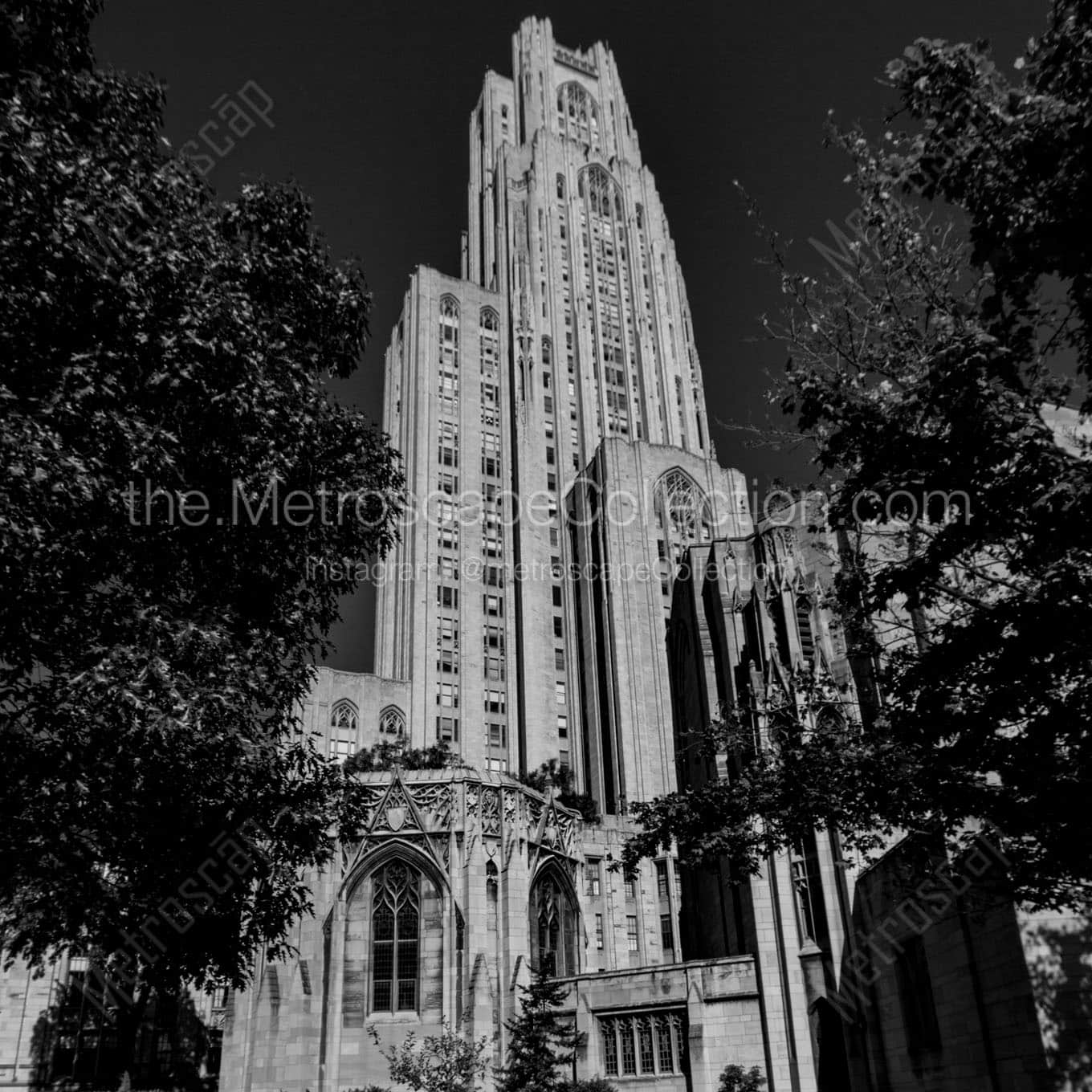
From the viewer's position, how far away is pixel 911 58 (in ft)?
42.7

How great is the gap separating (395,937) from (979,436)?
32264 mm

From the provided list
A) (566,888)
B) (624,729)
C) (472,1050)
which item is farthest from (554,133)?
(472,1050)

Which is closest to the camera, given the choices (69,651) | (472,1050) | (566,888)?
(69,651)

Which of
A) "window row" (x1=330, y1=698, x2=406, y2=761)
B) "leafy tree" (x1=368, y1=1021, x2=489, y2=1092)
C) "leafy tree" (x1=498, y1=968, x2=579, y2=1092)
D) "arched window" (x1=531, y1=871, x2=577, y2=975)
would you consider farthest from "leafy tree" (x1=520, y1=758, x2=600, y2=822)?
"leafy tree" (x1=498, y1=968, x2=579, y2=1092)

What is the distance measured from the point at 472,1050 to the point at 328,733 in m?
55.7

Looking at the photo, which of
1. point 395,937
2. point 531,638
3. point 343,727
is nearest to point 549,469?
point 531,638

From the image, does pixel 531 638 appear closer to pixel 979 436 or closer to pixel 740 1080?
pixel 740 1080

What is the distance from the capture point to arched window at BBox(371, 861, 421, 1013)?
3712cm

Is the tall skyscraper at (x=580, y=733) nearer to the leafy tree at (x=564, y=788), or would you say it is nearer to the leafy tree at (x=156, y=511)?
the leafy tree at (x=564, y=788)

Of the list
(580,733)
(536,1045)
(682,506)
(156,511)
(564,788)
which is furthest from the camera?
(682,506)

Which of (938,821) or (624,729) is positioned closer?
(938,821)

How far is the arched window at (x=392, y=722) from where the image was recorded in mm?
88375

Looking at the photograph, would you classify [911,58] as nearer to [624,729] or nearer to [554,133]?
[624,729]

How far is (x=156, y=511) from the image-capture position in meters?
16.8
